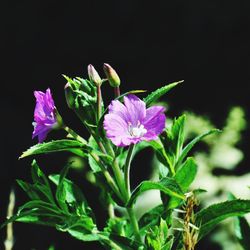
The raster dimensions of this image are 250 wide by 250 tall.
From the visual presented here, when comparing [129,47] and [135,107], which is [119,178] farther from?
[129,47]

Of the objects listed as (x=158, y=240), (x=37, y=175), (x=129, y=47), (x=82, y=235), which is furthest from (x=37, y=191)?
(x=129, y=47)

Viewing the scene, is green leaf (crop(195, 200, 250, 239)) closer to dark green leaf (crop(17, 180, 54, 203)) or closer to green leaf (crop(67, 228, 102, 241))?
green leaf (crop(67, 228, 102, 241))

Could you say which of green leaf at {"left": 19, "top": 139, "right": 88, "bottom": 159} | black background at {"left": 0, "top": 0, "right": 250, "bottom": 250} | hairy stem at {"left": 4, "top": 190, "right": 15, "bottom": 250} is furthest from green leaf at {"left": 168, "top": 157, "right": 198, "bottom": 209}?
black background at {"left": 0, "top": 0, "right": 250, "bottom": 250}

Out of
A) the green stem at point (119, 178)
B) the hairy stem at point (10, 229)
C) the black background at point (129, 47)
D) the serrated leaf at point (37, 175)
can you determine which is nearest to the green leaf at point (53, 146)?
the green stem at point (119, 178)

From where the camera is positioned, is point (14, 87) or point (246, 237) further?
point (14, 87)

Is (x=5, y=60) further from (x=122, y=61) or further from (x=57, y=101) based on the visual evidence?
(x=122, y=61)

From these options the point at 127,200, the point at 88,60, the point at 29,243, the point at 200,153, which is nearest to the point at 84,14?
the point at 88,60

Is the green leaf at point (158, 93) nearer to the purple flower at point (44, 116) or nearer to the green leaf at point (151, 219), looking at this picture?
the purple flower at point (44, 116)
